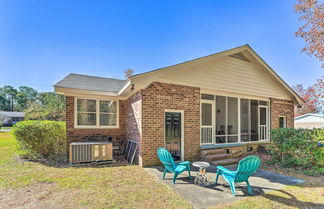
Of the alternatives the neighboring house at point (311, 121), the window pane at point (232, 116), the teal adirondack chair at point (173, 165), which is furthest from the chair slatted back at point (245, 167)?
the neighboring house at point (311, 121)

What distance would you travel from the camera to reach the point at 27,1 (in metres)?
7.62

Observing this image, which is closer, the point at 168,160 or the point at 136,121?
the point at 168,160

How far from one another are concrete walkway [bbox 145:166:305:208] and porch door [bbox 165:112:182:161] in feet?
4.29

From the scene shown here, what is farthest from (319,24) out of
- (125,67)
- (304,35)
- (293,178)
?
(125,67)

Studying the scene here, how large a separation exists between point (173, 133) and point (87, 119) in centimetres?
438

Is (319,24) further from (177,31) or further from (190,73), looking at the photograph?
(177,31)

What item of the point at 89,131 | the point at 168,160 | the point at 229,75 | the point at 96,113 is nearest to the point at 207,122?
the point at 229,75

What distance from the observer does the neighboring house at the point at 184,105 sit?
6.35 meters

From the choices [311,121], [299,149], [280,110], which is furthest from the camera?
[311,121]

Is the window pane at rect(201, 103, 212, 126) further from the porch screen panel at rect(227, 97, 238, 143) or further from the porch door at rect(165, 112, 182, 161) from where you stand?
the porch screen panel at rect(227, 97, 238, 143)

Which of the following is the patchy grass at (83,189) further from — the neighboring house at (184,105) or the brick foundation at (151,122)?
the neighboring house at (184,105)

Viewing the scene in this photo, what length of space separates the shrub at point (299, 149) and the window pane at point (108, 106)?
772cm

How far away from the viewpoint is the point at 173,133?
6855 mm

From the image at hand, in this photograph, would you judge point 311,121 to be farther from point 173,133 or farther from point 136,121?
point 136,121
